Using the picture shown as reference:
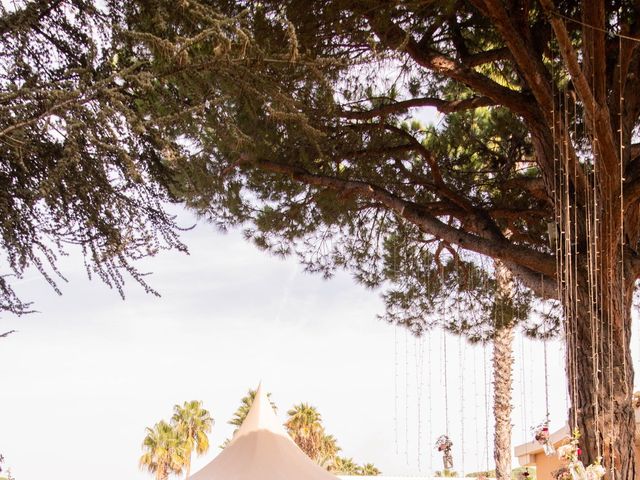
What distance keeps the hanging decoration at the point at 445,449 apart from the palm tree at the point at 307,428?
1034 centimetres

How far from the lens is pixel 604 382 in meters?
4.77

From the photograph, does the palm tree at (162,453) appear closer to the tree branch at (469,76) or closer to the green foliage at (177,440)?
the green foliage at (177,440)

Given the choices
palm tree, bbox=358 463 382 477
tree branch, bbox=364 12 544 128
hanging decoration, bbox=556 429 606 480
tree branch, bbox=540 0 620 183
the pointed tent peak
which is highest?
tree branch, bbox=364 12 544 128

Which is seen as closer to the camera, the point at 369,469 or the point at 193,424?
the point at 193,424

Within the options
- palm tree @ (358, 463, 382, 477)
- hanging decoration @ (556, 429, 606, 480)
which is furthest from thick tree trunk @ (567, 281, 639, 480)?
palm tree @ (358, 463, 382, 477)

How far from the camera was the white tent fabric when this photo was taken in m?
7.02

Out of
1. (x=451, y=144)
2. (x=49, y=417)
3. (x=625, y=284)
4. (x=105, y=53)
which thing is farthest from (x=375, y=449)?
(x=105, y=53)

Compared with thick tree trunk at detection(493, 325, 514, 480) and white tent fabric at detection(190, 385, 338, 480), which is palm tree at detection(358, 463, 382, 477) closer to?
thick tree trunk at detection(493, 325, 514, 480)

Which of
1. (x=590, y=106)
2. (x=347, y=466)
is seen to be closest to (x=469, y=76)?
(x=590, y=106)

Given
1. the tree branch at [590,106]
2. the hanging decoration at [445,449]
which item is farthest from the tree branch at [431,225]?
the hanging decoration at [445,449]

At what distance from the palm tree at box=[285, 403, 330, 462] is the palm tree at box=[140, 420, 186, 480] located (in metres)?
2.78

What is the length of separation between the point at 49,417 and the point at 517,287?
883cm

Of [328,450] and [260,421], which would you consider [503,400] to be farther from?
[328,450]

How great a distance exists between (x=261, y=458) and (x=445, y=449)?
114 inches
